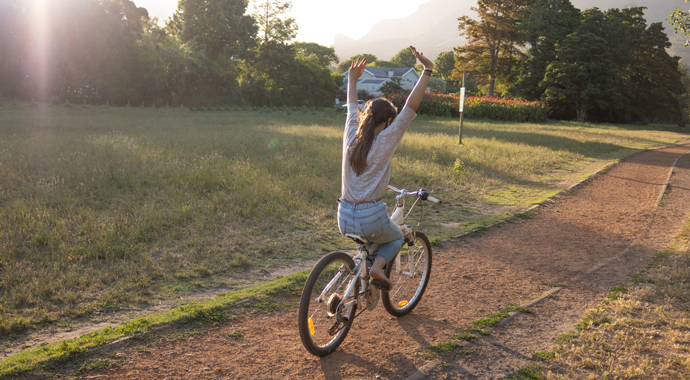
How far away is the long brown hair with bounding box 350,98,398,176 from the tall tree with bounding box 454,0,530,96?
5500cm

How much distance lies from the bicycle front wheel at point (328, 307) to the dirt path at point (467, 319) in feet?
0.57

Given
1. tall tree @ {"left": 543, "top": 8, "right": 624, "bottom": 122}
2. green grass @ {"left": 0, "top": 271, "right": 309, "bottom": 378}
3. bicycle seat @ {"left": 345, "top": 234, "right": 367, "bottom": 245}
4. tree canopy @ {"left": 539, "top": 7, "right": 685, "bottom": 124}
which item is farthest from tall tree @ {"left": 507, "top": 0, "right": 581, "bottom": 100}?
bicycle seat @ {"left": 345, "top": 234, "right": 367, "bottom": 245}

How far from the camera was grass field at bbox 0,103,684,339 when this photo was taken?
16.0 ft

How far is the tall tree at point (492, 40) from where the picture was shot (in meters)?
53.4

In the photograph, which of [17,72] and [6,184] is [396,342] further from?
[17,72]

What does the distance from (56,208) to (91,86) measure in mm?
36501

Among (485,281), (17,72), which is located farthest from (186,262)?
(17,72)

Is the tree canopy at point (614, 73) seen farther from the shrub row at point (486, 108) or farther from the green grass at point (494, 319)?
the green grass at point (494, 319)

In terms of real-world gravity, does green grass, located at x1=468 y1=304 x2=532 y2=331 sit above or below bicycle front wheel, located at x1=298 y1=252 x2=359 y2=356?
below

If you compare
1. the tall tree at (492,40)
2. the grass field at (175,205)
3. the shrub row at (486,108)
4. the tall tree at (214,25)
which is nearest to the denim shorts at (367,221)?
the grass field at (175,205)

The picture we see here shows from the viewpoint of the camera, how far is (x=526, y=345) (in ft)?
12.5

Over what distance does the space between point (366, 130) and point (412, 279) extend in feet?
6.87

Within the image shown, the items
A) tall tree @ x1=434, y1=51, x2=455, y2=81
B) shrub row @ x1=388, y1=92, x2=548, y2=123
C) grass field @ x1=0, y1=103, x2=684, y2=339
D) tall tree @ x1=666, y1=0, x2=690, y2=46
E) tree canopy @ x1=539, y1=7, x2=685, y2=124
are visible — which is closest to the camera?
grass field @ x1=0, y1=103, x2=684, y2=339

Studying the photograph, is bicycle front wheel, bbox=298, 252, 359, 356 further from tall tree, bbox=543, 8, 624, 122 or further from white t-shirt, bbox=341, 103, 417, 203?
tall tree, bbox=543, 8, 624, 122
